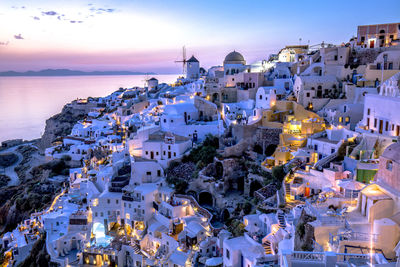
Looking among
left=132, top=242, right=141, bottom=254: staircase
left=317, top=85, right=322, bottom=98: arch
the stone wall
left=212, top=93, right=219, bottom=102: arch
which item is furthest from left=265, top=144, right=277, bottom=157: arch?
left=132, top=242, right=141, bottom=254: staircase

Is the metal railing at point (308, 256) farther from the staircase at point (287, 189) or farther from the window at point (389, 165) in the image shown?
the staircase at point (287, 189)

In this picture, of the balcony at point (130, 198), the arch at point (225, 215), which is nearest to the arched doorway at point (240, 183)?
the arch at point (225, 215)

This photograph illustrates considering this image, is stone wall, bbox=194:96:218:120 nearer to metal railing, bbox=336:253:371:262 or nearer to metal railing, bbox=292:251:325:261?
metal railing, bbox=336:253:371:262

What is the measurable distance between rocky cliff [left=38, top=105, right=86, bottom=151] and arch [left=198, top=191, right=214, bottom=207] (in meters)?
38.4

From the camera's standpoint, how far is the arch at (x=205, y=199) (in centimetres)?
2327

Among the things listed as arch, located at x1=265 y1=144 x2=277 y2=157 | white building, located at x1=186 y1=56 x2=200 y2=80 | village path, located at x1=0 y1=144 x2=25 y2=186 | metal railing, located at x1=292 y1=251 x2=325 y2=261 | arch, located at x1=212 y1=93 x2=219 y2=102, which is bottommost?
village path, located at x1=0 y1=144 x2=25 y2=186

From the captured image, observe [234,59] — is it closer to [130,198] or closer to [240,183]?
[240,183]

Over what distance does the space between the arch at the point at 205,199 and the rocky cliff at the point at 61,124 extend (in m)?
38.4

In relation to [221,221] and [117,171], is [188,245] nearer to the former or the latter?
[221,221]

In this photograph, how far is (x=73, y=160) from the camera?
38.8 metres

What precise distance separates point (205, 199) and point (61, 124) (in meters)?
43.6

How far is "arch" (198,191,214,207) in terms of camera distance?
2327 cm

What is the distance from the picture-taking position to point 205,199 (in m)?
23.8

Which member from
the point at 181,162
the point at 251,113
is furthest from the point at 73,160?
the point at 251,113
